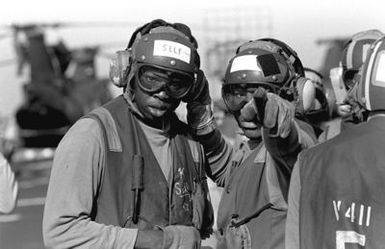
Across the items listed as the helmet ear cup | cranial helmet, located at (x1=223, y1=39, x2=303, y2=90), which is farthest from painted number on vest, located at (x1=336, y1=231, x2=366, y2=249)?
the helmet ear cup

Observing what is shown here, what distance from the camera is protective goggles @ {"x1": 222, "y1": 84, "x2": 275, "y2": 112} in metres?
4.05

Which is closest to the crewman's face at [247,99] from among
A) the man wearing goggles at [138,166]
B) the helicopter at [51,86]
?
the man wearing goggles at [138,166]

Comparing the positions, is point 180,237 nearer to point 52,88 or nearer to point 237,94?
point 237,94

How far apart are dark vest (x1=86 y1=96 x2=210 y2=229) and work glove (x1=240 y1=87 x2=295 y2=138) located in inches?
26.5

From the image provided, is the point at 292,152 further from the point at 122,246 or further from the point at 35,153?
the point at 35,153

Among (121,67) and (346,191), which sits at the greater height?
(121,67)

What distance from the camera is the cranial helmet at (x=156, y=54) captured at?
3561 millimetres

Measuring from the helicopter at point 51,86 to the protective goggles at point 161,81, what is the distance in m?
29.8

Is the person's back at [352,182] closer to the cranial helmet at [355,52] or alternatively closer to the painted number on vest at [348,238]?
the painted number on vest at [348,238]

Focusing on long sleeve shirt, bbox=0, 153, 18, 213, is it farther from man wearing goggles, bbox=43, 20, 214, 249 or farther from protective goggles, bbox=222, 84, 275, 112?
protective goggles, bbox=222, 84, 275, 112

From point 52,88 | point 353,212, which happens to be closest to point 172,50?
point 353,212

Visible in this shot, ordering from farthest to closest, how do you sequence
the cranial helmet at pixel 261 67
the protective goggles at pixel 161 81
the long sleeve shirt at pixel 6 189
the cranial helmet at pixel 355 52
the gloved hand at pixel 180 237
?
the cranial helmet at pixel 355 52 < the long sleeve shirt at pixel 6 189 < the cranial helmet at pixel 261 67 < the protective goggles at pixel 161 81 < the gloved hand at pixel 180 237

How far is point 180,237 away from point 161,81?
717 mm

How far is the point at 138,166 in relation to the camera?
3465mm
